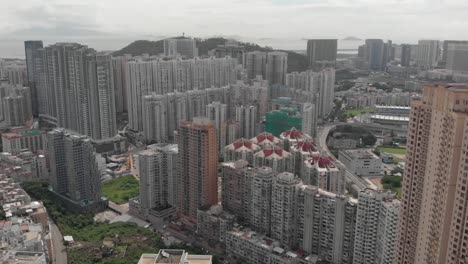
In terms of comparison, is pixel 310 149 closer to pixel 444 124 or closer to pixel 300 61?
pixel 444 124

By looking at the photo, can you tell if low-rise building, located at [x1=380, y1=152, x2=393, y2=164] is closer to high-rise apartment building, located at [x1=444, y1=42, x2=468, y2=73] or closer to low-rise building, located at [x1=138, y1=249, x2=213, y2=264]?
low-rise building, located at [x1=138, y1=249, x2=213, y2=264]

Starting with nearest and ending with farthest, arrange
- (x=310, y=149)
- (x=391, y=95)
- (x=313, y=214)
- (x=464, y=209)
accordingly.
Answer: (x=464, y=209), (x=313, y=214), (x=310, y=149), (x=391, y=95)

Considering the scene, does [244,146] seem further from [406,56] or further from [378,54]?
[378,54]

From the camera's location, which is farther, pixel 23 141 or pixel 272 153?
pixel 23 141

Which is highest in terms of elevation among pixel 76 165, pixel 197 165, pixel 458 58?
pixel 458 58

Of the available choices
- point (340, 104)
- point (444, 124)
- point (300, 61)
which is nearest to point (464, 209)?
point (444, 124)

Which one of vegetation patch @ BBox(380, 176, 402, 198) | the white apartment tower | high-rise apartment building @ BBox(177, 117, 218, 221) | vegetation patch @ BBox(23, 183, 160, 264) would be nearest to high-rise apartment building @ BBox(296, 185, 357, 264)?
high-rise apartment building @ BBox(177, 117, 218, 221)

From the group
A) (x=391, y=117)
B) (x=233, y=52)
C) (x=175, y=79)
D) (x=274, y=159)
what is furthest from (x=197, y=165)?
(x=233, y=52)
